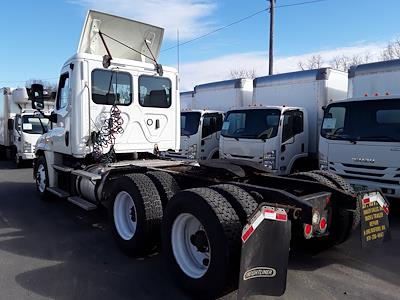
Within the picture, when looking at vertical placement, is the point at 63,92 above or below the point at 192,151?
above

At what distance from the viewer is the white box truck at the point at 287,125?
30.5ft

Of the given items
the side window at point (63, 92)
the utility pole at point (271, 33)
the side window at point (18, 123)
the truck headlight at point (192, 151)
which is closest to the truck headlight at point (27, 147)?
the side window at point (18, 123)

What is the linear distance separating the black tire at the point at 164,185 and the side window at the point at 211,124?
22.4 ft

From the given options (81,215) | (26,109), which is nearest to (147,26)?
(81,215)

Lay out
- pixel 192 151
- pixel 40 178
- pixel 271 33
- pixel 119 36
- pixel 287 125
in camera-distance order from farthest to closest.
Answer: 1. pixel 271 33
2. pixel 192 151
3. pixel 287 125
4. pixel 40 178
5. pixel 119 36

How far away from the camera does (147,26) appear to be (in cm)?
772

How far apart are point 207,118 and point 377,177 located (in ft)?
19.6

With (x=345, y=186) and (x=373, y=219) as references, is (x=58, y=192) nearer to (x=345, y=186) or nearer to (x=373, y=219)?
(x=345, y=186)

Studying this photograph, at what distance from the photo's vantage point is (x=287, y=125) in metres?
9.41

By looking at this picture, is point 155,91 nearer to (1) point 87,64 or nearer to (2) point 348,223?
(1) point 87,64

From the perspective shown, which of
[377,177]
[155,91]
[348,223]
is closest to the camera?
[348,223]

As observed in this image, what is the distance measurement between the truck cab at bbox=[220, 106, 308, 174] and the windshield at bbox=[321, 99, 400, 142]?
50.6 inches

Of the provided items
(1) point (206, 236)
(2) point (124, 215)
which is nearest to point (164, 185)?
(2) point (124, 215)

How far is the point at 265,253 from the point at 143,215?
5.89 ft
